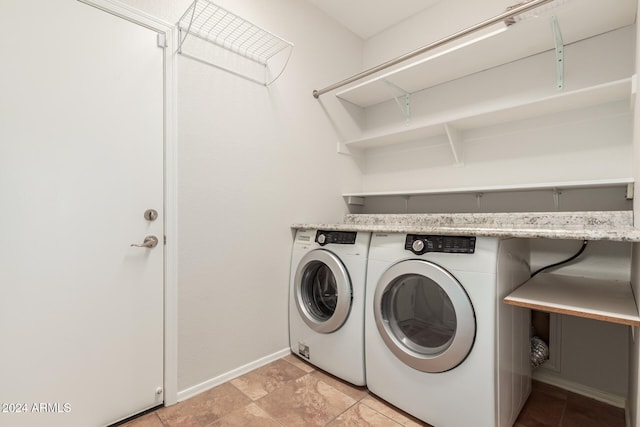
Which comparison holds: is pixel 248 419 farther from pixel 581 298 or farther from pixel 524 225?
pixel 524 225

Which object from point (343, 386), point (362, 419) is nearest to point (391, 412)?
point (362, 419)

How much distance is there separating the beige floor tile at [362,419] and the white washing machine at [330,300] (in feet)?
0.55

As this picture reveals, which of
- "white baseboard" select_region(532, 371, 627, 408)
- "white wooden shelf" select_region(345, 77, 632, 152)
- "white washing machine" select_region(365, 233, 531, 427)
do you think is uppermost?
"white wooden shelf" select_region(345, 77, 632, 152)

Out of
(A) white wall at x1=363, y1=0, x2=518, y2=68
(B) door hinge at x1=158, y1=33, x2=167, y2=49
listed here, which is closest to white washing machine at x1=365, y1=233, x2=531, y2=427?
(B) door hinge at x1=158, y1=33, x2=167, y2=49

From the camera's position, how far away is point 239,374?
176 cm

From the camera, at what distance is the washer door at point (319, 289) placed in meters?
1.70

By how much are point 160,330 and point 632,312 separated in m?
1.93

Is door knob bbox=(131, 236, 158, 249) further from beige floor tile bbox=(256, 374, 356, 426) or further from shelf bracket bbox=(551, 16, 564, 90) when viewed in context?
shelf bracket bbox=(551, 16, 564, 90)

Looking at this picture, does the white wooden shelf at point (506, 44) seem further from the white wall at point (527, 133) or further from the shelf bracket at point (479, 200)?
the shelf bracket at point (479, 200)

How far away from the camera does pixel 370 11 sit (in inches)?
91.3

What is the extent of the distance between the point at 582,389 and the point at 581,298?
855 mm

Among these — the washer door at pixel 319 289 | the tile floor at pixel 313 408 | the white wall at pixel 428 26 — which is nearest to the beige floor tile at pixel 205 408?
the tile floor at pixel 313 408

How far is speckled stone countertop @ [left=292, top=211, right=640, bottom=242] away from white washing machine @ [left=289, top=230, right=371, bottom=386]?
0.36 ft

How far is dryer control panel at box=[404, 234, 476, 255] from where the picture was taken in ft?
4.01
